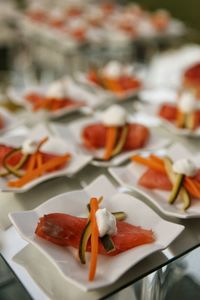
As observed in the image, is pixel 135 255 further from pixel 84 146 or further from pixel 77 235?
pixel 84 146

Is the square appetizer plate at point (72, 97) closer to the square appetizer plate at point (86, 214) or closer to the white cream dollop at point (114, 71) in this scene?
the white cream dollop at point (114, 71)

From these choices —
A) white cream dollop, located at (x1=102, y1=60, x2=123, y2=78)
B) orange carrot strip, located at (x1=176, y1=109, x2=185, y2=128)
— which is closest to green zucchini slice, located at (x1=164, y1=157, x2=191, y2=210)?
orange carrot strip, located at (x1=176, y1=109, x2=185, y2=128)

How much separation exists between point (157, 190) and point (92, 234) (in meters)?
0.35

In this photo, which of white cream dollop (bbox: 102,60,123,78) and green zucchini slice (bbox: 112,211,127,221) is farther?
white cream dollop (bbox: 102,60,123,78)

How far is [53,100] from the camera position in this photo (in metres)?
1.73

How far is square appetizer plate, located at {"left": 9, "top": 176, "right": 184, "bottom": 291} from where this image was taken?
90 centimetres

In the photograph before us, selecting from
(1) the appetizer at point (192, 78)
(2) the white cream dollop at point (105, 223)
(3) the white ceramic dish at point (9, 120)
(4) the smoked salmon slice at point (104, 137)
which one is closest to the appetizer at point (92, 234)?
(2) the white cream dollop at point (105, 223)

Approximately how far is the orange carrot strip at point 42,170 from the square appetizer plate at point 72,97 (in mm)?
405

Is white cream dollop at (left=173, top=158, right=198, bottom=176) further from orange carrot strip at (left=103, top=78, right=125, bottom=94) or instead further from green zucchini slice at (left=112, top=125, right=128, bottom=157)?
orange carrot strip at (left=103, top=78, right=125, bottom=94)

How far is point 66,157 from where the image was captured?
52.8 inches

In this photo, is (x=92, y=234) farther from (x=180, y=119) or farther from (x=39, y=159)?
(x=180, y=119)

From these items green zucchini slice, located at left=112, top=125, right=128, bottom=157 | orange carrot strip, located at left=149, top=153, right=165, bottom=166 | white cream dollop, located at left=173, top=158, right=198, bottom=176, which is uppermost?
green zucchini slice, located at left=112, top=125, right=128, bottom=157

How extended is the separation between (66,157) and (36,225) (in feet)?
1.18

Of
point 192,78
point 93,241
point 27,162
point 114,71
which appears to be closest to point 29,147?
point 27,162
